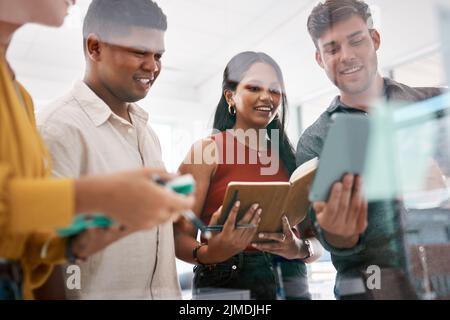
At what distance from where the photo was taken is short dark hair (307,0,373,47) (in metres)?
1.17

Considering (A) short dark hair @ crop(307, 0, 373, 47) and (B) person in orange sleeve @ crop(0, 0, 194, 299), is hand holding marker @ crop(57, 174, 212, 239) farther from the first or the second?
(A) short dark hair @ crop(307, 0, 373, 47)

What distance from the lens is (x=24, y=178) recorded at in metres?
0.58

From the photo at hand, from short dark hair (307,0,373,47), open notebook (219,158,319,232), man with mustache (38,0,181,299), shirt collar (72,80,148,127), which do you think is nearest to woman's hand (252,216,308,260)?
open notebook (219,158,319,232)

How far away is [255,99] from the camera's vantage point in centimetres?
113

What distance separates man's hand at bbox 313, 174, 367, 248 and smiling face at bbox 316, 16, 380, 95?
0.36 m

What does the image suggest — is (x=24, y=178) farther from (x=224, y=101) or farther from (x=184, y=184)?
(x=224, y=101)

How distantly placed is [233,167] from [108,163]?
37 centimetres

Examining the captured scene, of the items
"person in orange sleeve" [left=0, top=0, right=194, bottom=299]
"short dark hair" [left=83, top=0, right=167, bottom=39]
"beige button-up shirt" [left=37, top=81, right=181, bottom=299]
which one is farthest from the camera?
"short dark hair" [left=83, top=0, right=167, bottom=39]

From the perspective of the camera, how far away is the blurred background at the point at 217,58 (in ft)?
3.18

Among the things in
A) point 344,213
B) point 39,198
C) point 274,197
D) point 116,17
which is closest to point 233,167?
point 274,197

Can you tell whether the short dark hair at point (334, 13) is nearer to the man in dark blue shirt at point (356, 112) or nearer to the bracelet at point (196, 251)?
the man in dark blue shirt at point (356, 112)

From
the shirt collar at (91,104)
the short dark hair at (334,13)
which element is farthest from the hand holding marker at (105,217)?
the short dark hair at (334,13)
